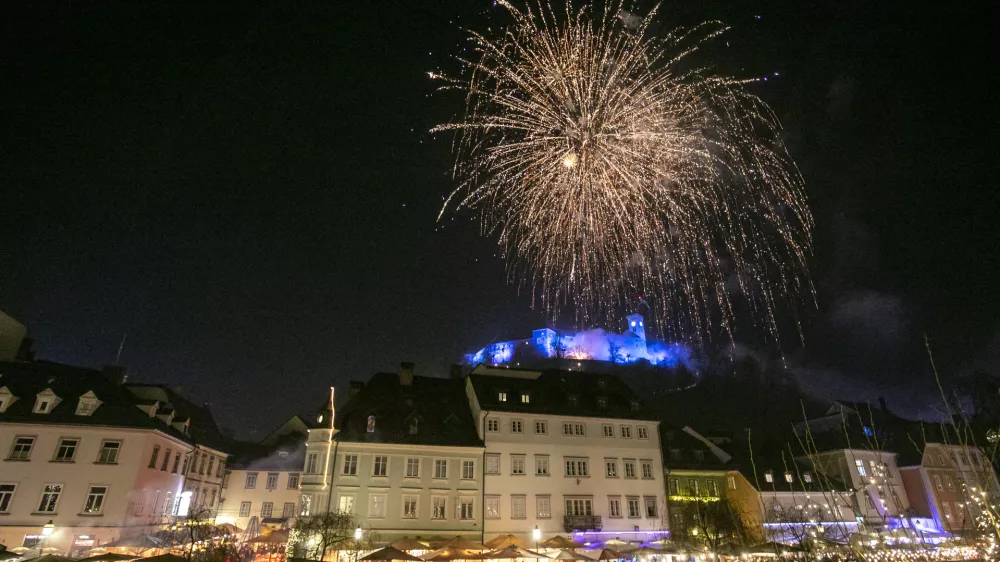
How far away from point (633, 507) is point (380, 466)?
16949 millimetres

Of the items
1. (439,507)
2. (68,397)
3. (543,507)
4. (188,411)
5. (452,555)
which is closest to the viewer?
(452,555)

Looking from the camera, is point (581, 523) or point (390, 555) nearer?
point (390, 555)

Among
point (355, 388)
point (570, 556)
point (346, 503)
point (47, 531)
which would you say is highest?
point (355, 388)

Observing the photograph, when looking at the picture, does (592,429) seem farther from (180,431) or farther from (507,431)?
(180,431)

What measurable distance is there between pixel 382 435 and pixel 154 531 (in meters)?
13.8

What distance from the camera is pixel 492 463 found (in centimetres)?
3600

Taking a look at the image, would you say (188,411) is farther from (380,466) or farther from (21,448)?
(380,466)

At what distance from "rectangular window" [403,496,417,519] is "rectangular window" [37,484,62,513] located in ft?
59.3

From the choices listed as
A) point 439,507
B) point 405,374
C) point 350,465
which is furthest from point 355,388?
point 439,507

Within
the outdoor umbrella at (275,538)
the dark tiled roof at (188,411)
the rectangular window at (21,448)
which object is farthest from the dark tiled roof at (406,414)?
the rectangular window at (21,448)

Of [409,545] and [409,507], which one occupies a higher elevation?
[409,507]

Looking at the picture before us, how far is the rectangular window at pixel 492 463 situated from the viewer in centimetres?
3578

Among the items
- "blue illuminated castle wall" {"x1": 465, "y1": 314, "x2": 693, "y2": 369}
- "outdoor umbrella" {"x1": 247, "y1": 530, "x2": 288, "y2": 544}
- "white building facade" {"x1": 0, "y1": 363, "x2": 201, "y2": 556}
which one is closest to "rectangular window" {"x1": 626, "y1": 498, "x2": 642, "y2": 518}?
"outdoor umbrella" {"x1": 247, "y1": 530, "x2": 288, "y2": 544}

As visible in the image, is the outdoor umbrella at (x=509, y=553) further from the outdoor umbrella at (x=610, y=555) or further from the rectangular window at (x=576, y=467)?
the rectangular window at (x=576, y=467)
